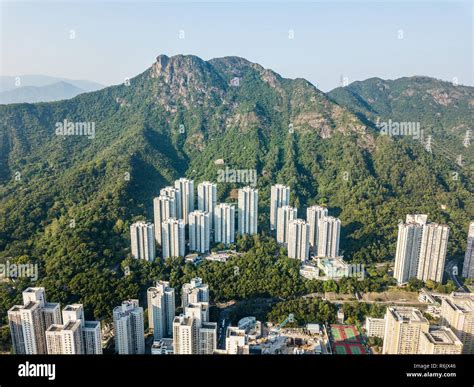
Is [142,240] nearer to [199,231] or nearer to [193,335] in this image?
[199,231]

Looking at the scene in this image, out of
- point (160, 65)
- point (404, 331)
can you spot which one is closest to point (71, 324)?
point (404, 331)

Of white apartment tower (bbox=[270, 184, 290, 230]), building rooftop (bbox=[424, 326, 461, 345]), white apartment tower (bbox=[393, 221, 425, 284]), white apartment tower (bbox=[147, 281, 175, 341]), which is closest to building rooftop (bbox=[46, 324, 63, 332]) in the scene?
white apartment tower (bbox=[147, 281, 175, 341])

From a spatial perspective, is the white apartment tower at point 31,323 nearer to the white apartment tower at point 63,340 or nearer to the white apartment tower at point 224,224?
the white apartment tower at point 63,340

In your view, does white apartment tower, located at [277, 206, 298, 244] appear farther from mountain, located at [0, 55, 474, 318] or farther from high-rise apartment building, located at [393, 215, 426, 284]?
high-rise apartment building, located at [393, 215, 426, 284]

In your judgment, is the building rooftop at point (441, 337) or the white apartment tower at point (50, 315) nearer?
the building rooftop at point (441, 337)

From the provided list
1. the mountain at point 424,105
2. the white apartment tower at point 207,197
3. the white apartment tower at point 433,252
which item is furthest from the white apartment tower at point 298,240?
the mountain at point 424,105
